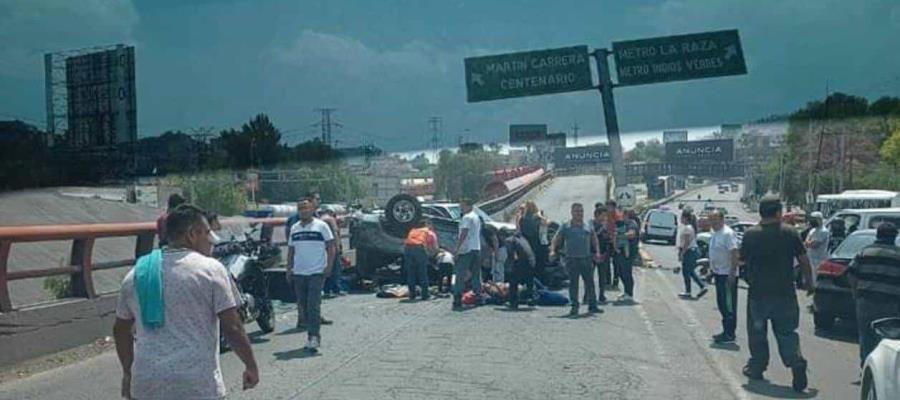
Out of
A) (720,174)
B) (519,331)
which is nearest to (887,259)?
(519,331)

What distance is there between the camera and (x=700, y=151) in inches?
1783

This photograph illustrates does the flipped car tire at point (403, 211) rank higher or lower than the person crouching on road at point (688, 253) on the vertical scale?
higher

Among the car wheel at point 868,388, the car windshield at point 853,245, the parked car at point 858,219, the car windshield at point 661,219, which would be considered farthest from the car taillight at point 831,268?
the car windshield at point 661,219

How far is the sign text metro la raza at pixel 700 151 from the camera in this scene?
1729 inches

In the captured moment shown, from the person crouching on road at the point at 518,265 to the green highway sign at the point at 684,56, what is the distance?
55.8 feet

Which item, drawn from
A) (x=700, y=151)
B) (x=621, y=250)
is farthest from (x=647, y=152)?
(x=621, y=250)

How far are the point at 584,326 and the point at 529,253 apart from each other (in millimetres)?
2509

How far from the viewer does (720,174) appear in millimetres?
49875

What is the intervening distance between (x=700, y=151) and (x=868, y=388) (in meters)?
39.3

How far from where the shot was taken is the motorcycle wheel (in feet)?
41.3

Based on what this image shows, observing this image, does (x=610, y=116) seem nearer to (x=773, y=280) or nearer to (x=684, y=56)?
(x=684, y=56)

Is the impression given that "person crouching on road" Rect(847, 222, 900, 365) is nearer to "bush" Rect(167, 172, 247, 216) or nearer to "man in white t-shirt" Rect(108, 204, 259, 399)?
"man in white t-shirt" Rect(108, 204, 259, 399)

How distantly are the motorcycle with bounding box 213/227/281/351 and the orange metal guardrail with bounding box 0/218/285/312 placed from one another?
3.92 feet

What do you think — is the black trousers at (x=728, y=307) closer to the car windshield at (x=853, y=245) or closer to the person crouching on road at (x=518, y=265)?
the car windshield at (x=853, y=245)
